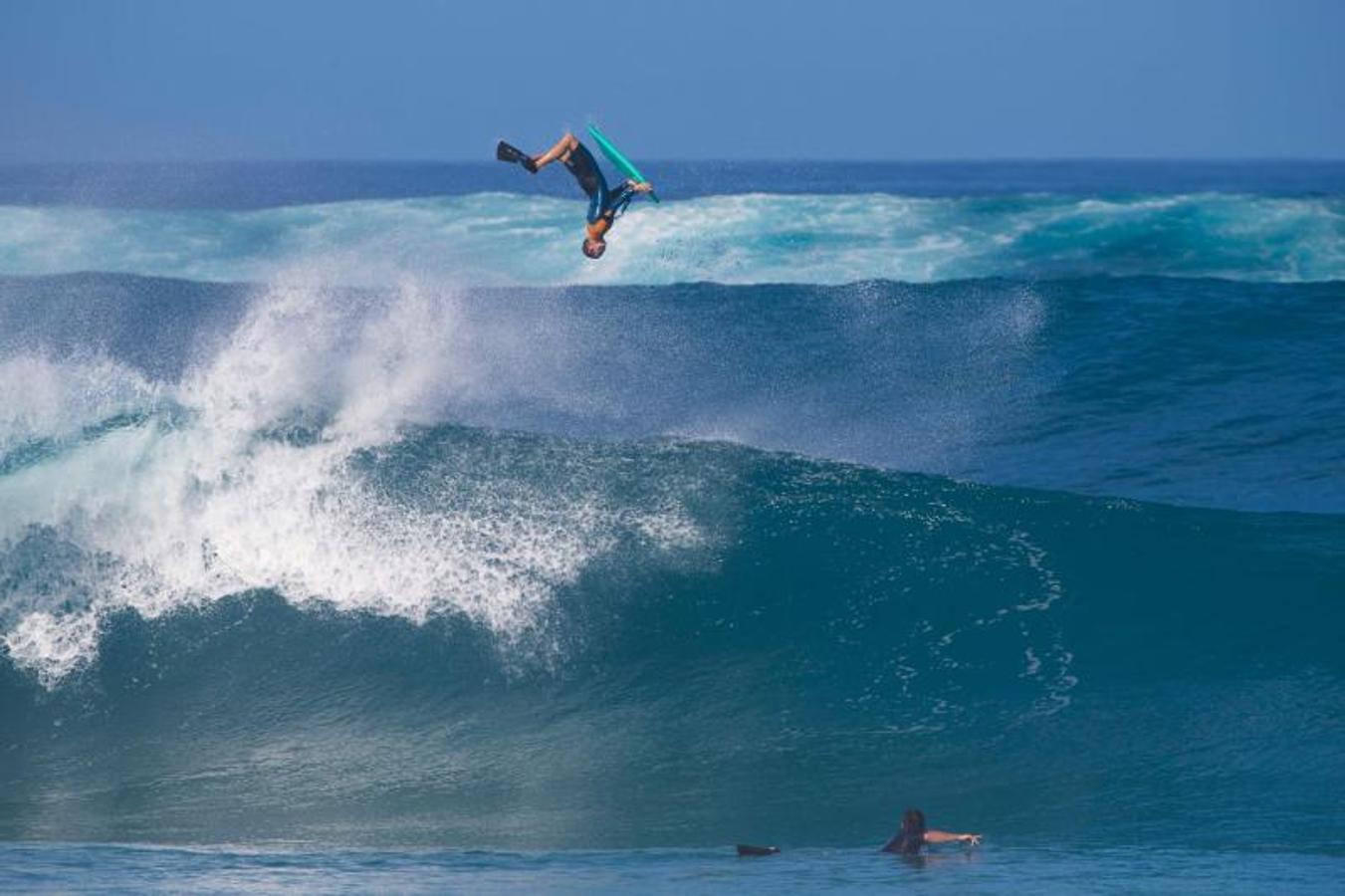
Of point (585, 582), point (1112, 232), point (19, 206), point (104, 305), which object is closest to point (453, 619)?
point (585, 582)

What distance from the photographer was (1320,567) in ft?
47.5

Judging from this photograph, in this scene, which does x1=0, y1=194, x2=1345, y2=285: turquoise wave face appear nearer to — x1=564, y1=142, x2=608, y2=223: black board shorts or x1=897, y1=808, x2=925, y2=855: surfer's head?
x1=564, y1=142, x2=608, y2=223: black board shorts

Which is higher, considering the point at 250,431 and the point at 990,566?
the point at 250,431

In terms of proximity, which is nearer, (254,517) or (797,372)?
(254,517)

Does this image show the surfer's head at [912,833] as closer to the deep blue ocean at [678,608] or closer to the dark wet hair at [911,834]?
the dark wet hair at [911,834]

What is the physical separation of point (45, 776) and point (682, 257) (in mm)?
20136

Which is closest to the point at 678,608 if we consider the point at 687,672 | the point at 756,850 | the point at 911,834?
the point at 687,672

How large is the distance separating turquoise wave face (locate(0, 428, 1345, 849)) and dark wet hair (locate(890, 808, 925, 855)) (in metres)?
0.44

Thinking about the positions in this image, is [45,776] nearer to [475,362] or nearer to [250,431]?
[250,431]

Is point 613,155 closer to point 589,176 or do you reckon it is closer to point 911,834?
point 589,176

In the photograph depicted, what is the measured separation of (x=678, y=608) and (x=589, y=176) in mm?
3514

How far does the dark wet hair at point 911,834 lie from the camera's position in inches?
387

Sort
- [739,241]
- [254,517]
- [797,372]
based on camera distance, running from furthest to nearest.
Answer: [739,241], [797,372], [254,517]

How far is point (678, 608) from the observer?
13.8 meters
